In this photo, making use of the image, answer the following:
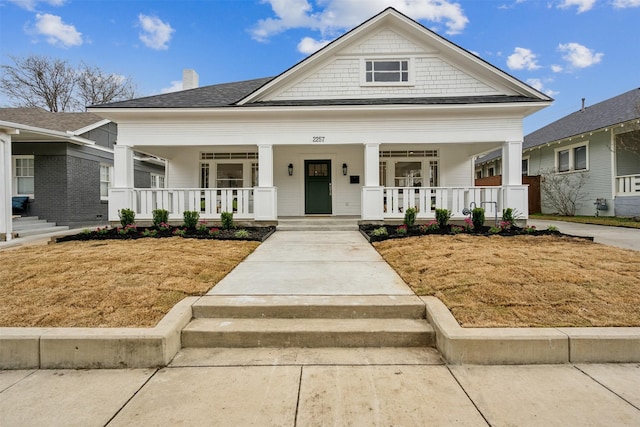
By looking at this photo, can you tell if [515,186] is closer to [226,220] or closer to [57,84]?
[226,220]

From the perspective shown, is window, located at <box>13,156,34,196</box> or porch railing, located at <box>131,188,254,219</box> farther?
window, located at <box>13,156,34,196</box>

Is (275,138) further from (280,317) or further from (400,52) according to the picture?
(280,317)

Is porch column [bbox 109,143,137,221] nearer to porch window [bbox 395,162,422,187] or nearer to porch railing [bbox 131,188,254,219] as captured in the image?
porch railing [bbox 131,188,254,219]

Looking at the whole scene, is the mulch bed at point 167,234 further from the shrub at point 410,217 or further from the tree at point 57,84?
the tree at point 57,84

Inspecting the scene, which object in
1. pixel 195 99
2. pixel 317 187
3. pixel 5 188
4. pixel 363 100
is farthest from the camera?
pixel 317 187

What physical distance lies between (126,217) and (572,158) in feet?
63.2

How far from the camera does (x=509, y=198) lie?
934 centimetres

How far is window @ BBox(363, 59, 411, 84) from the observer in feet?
34.1

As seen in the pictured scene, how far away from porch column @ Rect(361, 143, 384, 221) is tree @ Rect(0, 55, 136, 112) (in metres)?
24.8

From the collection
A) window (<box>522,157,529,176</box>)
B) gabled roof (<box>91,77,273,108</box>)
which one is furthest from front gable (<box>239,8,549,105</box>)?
window (<box>522,157,529,176</box>)

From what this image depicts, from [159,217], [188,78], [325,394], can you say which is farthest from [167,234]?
[188,78]

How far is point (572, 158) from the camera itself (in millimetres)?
15805

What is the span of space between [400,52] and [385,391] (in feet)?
34.6

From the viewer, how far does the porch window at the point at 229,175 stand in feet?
39.5
